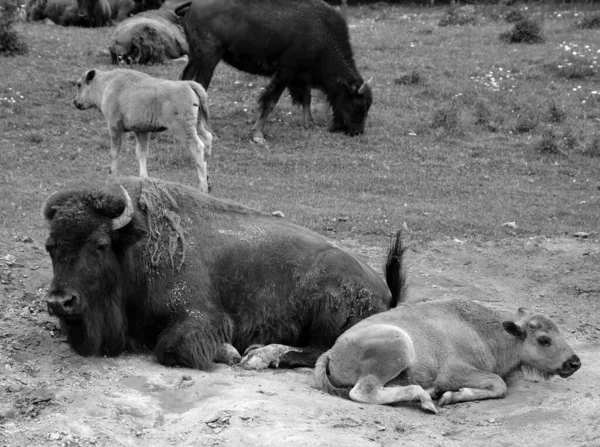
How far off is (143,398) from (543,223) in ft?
27.7

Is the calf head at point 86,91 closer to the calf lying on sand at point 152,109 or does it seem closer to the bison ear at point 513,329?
the calf lying on sand at point 152,109

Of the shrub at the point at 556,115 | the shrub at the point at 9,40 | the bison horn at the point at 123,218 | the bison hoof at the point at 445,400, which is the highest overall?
the bison horn at the point at 123,218

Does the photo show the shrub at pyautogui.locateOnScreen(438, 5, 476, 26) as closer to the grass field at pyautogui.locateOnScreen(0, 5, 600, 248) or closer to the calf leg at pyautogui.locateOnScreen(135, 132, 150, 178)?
the grass field at pyautogui.locateOnScreen(0, 5, 600, 248)

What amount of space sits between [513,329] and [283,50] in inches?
437

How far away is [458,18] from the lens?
2752 cm

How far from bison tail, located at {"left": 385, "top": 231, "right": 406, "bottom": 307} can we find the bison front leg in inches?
54.5

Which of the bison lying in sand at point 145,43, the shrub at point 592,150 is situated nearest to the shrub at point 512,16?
the bison lying in sand at point 145,43

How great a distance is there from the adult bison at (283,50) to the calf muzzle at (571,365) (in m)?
10.4

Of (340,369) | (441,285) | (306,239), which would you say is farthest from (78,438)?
(441,285)

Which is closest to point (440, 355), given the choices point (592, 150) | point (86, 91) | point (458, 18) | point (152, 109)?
point (152, 109)

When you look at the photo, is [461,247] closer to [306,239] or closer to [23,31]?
[306,239]

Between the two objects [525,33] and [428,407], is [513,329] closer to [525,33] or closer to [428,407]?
[428,407]

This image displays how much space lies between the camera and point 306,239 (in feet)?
29.9

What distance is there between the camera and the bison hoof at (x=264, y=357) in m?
8.26
